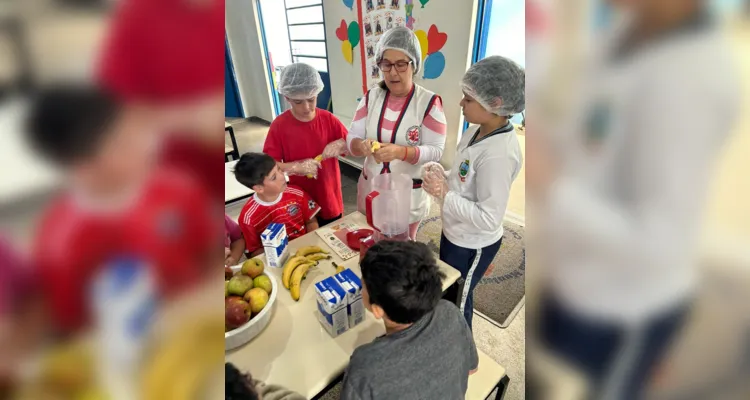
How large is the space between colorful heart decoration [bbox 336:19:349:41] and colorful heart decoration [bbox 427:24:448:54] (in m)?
1.15

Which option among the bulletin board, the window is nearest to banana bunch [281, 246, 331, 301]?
the bulletin board

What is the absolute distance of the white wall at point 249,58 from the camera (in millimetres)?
5812

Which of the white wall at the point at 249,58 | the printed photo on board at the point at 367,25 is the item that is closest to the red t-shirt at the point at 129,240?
the printed photo on board at the point at 367,25

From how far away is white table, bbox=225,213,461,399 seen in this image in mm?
999

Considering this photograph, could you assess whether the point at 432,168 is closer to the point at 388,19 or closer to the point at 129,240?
the point at 129,240

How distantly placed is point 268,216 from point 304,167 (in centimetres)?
31

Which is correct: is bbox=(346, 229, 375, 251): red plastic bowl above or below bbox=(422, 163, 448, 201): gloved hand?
below

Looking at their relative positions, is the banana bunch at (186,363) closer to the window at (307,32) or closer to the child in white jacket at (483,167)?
the child in white jacket at (483,167)

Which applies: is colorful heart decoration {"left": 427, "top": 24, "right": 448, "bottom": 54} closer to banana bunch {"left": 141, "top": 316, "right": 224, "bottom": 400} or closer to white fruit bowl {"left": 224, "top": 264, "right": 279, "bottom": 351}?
white fruit bowl {"left": 224, "top": 264, "right": 279, "bottom": 351}

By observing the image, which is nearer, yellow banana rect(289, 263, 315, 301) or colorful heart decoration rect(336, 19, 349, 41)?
yellow banana rect(289, 263, 315, 301)

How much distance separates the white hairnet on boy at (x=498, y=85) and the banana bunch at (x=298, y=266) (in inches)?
32.3

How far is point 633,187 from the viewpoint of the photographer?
0.24 m

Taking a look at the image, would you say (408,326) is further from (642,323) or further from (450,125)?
(450,125)

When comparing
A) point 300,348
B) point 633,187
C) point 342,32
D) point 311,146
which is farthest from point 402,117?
point 342,32
